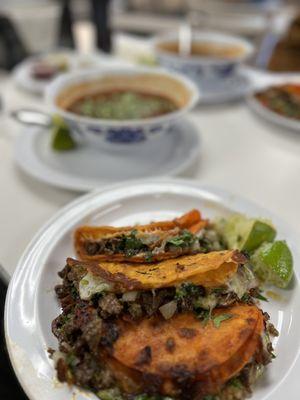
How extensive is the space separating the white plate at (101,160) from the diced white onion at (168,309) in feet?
2.23

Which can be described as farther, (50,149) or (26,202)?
(50,149)

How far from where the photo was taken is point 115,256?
1081 mm

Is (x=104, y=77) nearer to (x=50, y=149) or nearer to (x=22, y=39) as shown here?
(x=50, y=149)

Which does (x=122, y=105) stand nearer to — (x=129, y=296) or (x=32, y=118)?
(x=32, y=118)

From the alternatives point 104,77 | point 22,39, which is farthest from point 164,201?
point 22,39

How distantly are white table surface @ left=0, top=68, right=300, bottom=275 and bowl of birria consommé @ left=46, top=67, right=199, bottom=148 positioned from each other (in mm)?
265

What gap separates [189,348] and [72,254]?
1.57 feet

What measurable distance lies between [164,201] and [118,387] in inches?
27.6

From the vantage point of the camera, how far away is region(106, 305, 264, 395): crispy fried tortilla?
2.67 feet

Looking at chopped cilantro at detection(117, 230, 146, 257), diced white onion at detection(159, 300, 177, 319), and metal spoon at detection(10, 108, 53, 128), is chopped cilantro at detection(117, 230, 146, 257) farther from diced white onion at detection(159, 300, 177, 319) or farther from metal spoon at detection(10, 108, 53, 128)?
metal spoon at detection(10, 108, 53, 128)

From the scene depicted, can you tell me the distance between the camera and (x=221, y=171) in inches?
69.0

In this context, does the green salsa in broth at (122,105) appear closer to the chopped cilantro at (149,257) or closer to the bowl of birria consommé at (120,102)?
the bowl of birria consommé at (120,102)

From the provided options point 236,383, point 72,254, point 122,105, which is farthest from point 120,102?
point 236,383

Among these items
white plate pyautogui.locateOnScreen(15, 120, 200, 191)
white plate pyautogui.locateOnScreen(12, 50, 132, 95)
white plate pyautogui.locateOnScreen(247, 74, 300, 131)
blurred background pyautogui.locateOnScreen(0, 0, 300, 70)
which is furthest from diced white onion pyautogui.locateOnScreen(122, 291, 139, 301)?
blurred background pyautogui.locateOnScreen(0, 0, 300, 70)
